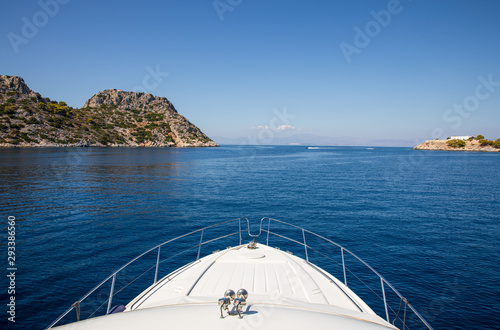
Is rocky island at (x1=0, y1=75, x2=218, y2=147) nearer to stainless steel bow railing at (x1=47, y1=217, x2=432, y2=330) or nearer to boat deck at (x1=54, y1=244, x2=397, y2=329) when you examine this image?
stainless steel bow railing at (x1=47, y1=217, x2=432, y2=330)

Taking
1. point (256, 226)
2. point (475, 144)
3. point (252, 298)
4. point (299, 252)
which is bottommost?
point (299, 252)

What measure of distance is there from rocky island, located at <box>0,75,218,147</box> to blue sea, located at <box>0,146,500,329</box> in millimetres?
92010

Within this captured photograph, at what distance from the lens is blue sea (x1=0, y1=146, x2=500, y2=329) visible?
11141mm

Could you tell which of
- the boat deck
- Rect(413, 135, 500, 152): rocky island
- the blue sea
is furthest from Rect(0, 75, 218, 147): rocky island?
Rect(413, 135, 500, 152): rocky island

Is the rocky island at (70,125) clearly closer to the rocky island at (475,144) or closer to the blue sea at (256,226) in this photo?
the blue sea at (256,226)

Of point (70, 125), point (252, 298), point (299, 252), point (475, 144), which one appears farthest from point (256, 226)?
point (475, 144)

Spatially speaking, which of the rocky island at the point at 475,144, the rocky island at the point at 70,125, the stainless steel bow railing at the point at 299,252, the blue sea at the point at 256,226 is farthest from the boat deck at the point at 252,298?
the rocky island at the point at 475,144

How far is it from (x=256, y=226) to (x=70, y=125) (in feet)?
499

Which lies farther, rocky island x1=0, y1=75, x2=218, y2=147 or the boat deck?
rocky island x1=0, y1=75, x2=218, y2=147

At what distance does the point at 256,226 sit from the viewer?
2091cm

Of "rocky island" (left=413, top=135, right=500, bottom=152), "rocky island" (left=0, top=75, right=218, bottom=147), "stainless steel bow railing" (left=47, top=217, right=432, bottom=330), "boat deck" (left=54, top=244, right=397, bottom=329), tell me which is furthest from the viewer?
"rocky island" (left=413, top=135, right=500, bottom=152)

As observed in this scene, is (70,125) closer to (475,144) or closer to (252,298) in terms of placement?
(252,298)

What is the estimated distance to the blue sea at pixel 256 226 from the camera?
11.1 metres

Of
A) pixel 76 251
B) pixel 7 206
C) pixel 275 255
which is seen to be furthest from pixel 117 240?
pixel 7 206
